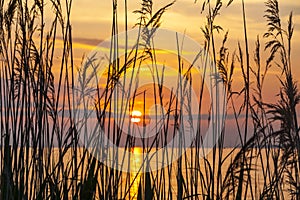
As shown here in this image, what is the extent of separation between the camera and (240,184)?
252 cm

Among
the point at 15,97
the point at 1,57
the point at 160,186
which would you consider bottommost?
the point at 160,186

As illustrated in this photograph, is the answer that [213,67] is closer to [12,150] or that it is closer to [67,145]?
[67,145]

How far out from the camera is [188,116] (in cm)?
299

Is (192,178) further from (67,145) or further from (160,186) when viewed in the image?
(67,145)

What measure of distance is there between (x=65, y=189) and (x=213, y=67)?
1060mm

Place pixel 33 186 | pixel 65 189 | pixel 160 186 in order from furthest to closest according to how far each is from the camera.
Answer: pixel 160 186 < pixel 33 186 < pixel 65 189

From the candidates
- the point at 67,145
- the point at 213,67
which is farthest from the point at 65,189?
the point at 213,67

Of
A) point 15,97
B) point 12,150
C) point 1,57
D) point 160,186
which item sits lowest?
point 160,186

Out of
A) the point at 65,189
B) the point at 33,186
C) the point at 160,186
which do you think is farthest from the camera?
the point at 160,186

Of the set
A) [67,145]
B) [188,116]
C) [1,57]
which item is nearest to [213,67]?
[188,116]

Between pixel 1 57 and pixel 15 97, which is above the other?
pixel 1 57

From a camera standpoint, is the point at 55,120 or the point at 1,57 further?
the point at 1,57

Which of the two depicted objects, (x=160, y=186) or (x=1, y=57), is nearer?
(x=1, y=57)

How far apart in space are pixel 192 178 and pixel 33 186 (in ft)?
2.71
